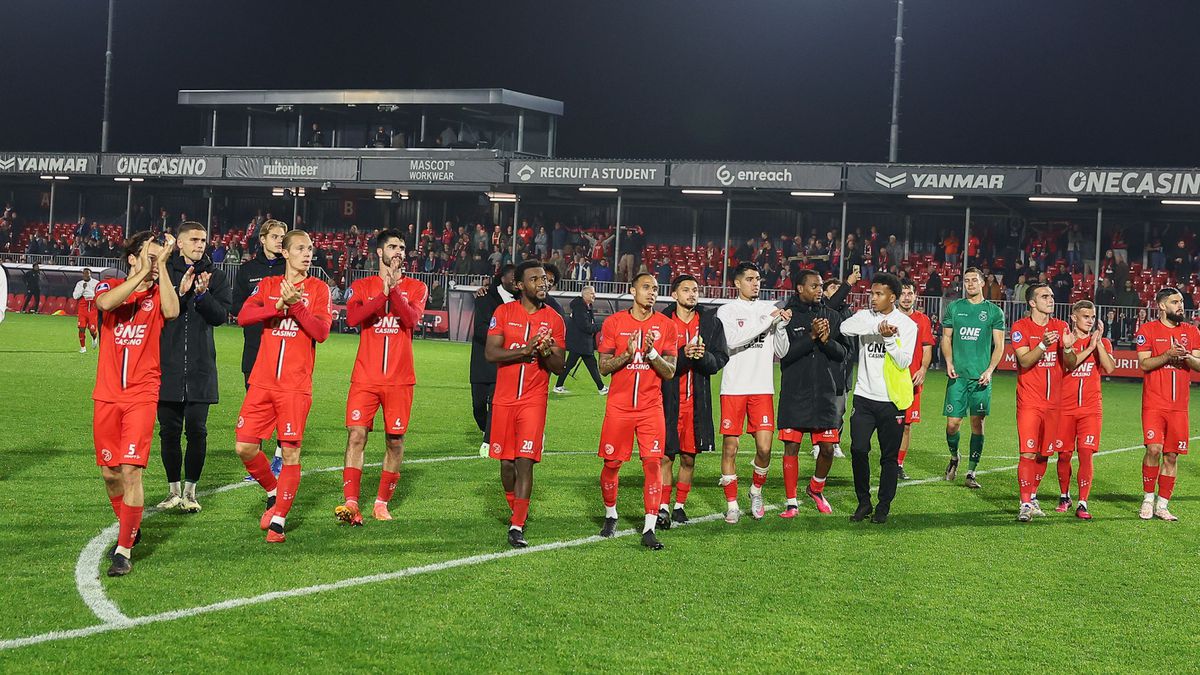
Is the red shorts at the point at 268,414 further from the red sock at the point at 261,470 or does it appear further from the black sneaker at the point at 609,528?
the black sneaker at the point at 609,528

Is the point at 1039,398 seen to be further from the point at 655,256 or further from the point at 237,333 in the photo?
the point at 655,256

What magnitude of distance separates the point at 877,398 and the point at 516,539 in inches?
131

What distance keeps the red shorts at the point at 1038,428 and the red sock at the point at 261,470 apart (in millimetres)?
6086

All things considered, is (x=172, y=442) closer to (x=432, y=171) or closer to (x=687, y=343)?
(x=687, y=343)

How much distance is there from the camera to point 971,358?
1265 centimetres

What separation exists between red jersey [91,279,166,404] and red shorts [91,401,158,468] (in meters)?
0.05

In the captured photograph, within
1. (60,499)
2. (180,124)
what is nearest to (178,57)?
(180,124)

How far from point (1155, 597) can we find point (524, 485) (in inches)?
161

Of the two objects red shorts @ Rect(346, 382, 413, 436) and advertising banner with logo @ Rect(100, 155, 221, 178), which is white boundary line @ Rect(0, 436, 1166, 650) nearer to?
red shorts @ Rect(346, 382, 413, 436)

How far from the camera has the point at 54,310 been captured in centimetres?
3859

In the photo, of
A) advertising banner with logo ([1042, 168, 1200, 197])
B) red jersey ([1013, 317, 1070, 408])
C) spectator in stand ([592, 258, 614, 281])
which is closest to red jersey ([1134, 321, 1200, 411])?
red jersey ([1013, 317, 1070, 408])

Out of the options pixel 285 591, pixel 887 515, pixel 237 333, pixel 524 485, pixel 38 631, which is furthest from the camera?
pixel 237 333

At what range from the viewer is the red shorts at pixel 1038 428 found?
10.4 metres

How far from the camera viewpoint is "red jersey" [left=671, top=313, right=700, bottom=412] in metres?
9.02
